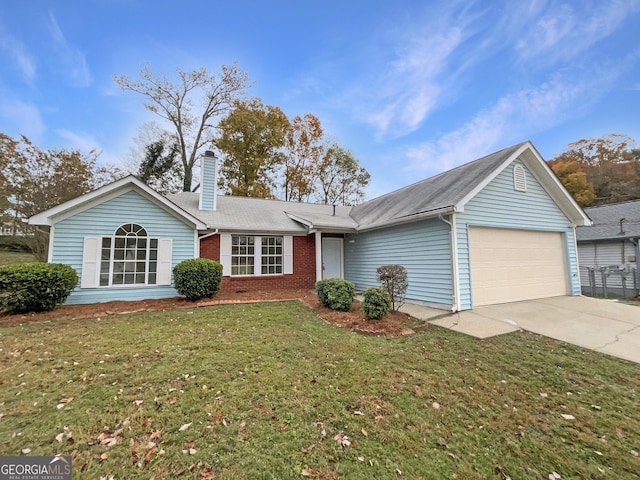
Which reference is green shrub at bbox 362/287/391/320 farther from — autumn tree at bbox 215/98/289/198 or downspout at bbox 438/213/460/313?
Answer: autumn tree at bbox 215/98/289/198

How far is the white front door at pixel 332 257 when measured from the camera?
12586mm

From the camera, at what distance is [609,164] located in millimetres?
27109

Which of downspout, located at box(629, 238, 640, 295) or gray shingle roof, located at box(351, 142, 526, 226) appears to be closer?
gray shingle roof, located at box(351, 142, 526, 226)

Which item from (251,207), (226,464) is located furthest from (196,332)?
(251,207)

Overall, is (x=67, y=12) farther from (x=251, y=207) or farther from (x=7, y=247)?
(x=7, y=247)

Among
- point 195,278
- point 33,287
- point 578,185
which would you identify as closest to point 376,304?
point 195,278

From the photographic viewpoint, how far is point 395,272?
7117mm

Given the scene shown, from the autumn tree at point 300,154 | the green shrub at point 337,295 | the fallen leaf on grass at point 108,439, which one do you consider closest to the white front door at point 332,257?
the green shrub at point 337,295

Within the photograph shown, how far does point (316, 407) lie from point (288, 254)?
897cm

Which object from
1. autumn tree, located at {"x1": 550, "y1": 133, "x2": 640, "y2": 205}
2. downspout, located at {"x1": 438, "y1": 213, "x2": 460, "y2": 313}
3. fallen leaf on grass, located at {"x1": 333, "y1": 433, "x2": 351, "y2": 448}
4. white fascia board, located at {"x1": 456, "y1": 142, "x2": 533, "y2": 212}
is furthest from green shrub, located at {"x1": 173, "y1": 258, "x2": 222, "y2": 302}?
autumn tree, located at {"x1": 550, "y1": 133, "x2": 640, "y2": 205}

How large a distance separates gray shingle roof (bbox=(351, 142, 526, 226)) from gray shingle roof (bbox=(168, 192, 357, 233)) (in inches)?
72.0

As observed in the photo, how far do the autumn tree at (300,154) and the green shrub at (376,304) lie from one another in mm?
18699

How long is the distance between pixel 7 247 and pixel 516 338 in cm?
2798

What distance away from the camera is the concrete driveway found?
17.6 feet
